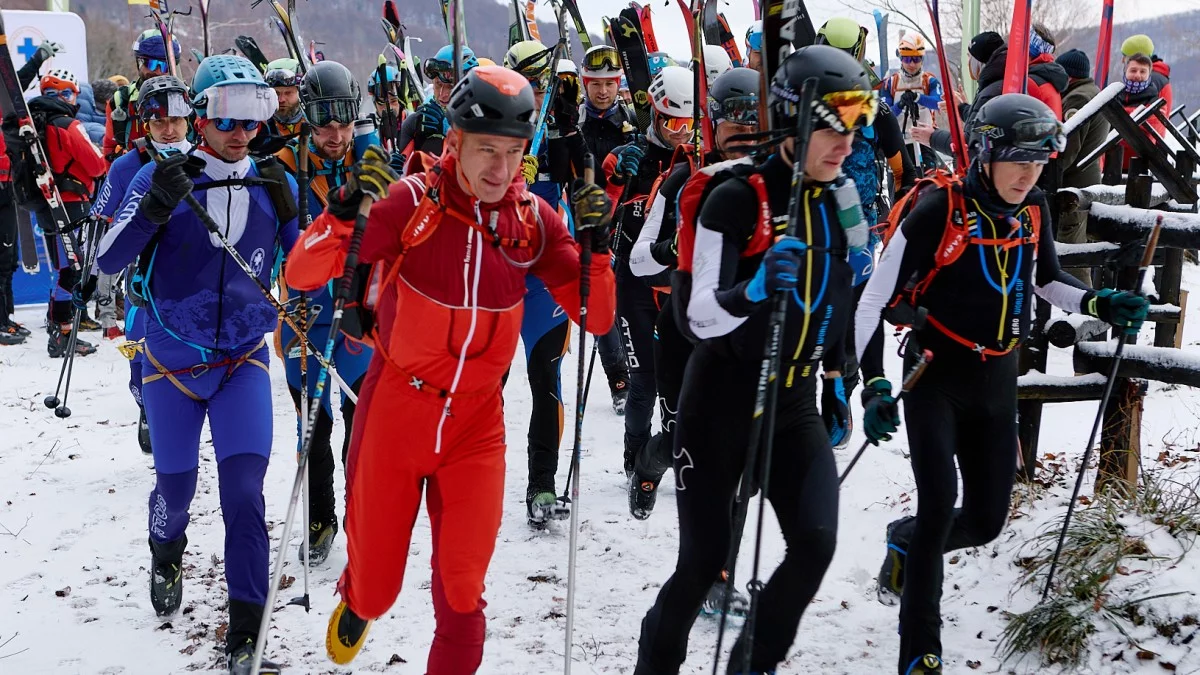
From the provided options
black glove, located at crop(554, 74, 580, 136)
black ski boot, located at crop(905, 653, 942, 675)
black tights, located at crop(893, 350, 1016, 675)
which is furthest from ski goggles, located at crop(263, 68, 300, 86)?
black ski boot, located at crop(905, 653, 942, 675)

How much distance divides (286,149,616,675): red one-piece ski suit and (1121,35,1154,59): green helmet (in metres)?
10.4

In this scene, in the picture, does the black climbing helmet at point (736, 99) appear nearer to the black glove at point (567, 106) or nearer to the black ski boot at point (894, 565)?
the black ski boot at point (894, 565)

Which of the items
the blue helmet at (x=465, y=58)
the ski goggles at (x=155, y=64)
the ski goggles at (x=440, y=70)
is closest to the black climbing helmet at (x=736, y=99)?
the blue helmet at (x=465, y=58)

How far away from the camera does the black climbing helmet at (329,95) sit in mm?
5918

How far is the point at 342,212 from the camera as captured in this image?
3.73 meters

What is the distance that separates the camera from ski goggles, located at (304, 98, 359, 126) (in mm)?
6008

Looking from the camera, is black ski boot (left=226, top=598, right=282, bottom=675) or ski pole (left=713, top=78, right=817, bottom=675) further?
black ski boot (left=226, top=598, right=282, bottom=675)

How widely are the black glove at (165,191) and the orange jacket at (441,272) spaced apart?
2.76 feet

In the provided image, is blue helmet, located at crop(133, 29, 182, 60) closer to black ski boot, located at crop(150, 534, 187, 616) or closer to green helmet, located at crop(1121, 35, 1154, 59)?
black ski boot, located at crop(150, 534, 187, 616)

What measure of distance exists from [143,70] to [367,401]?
266 inches

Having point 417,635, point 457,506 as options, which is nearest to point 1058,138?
point 457,506

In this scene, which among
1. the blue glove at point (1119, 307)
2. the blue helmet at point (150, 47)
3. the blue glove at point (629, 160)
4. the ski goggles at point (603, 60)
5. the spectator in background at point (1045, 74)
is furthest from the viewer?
the blue helmet at point (150, 47)

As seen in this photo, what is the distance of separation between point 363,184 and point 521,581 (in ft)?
9.33

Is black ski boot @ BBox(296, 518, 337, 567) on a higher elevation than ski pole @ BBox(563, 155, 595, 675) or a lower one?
lower
